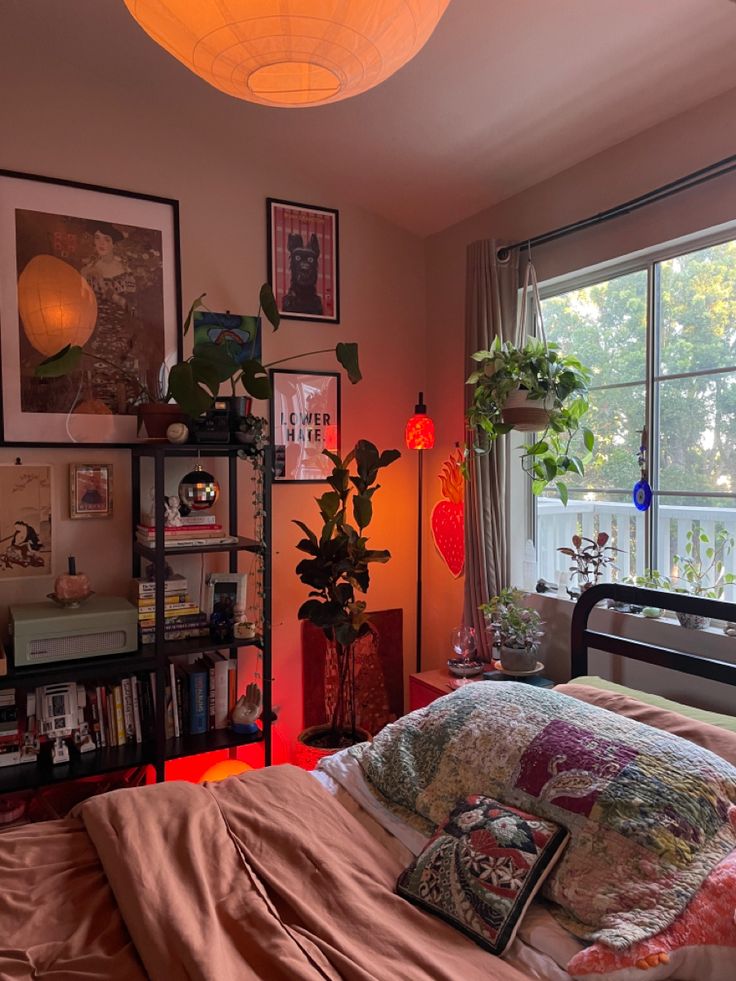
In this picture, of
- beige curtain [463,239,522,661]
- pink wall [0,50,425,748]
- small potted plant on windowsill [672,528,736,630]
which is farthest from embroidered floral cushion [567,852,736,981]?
pink wall [0,50,425,748]

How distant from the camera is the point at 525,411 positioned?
248cm

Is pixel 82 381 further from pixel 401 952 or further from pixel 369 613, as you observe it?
pixel 401 952

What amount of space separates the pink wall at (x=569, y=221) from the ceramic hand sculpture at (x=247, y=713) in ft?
3.34

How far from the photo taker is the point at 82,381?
269cm

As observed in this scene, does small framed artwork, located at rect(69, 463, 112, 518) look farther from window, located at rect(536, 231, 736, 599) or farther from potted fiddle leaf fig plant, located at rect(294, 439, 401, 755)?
window, located at rect(536, 231, 736, 599)

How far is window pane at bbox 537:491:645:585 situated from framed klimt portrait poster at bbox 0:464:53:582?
1.97 meters

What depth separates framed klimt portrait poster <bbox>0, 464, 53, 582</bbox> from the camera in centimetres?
259

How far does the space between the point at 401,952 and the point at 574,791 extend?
46cm

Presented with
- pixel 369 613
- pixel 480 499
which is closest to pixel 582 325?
pixel 480 499

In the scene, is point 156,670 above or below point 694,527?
below

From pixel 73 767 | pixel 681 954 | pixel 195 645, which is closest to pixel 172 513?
pixel 195 645

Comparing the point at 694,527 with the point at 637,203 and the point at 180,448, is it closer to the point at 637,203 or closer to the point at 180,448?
the point at 637,203

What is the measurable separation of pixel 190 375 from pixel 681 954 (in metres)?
2.03

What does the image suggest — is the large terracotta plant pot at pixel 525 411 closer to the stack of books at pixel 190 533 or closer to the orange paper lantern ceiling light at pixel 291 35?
the stack of books at pixel 190 533
